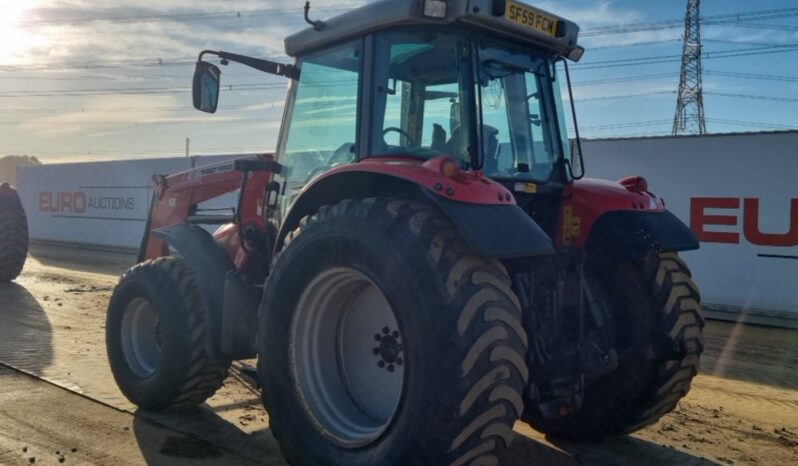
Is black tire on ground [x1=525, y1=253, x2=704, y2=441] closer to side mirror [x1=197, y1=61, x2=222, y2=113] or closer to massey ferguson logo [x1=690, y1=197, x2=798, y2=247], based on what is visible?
side mirror [x1=197, y1=61, x2=222, y2=113]

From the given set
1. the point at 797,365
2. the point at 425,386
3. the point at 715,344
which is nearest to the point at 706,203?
the point at 715,344

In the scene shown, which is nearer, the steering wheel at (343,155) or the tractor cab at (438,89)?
the tractor cab at (438,89)

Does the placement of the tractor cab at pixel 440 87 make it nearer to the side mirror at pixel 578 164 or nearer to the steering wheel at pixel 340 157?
the steering wheel at pixel 340 157

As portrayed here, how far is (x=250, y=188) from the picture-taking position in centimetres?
524

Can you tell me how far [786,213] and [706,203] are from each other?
1.10 meters

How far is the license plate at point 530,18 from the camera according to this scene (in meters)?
4.07

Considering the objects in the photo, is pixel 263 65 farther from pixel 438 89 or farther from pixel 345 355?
pixel 345 355

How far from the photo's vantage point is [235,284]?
4.74m

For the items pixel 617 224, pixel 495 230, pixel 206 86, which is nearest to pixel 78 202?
pixel 206 86

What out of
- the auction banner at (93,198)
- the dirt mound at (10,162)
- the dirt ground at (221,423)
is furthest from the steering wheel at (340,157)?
the dirt mound at (10,162)

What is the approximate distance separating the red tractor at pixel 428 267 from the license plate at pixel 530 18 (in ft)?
0.05

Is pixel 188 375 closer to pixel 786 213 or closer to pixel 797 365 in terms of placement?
pixel 797 365

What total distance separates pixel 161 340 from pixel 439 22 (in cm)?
285

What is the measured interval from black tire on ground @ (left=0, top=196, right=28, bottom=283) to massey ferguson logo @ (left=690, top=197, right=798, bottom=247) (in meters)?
10.8
